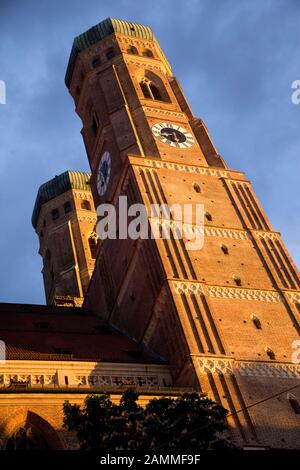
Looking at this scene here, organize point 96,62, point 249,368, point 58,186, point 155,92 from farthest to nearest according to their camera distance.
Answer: point 58,186 → point 96,62 → point 155,92 → point 249,368

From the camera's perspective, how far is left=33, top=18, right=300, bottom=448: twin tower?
22.2 m

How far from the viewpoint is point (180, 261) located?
1005 inches

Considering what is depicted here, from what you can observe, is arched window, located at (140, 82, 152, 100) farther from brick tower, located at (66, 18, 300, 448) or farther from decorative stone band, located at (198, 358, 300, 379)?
decorative stone band, located at (198, 358, 300, 379)

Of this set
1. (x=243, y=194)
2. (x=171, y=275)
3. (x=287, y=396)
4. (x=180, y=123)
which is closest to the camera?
(x=287, y=396)

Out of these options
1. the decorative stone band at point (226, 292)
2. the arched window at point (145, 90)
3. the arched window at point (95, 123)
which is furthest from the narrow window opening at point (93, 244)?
the decorative stone band at point (226, 292)

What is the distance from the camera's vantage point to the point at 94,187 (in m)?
35.3

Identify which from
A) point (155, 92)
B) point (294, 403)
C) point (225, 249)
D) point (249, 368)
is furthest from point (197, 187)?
point (294, 403)

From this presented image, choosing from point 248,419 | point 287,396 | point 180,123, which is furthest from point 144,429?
point 180,123

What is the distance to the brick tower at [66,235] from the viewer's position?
41.5 m

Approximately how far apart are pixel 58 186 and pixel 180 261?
23.8 metres

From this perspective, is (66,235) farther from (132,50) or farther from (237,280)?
(237,280)

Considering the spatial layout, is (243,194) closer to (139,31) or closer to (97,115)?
(97,115)

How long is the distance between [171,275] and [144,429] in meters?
9.36

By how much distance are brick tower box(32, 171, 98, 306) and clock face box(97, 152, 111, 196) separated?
6.32 m
